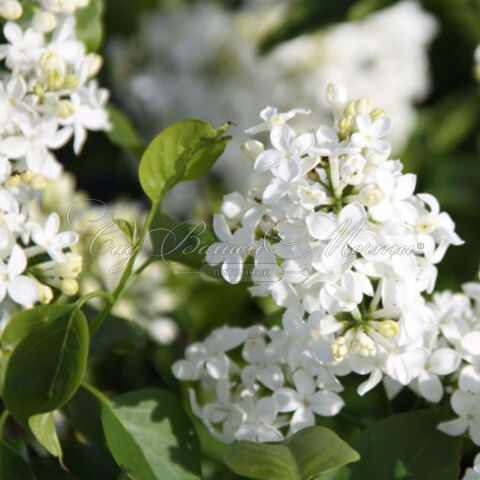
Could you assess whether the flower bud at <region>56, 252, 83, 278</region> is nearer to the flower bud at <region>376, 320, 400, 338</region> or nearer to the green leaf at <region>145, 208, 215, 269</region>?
the green leaf at <region>145, 208, 215, 269</region>

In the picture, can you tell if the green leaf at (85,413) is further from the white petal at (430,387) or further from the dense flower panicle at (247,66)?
the dense flower panicle at (247,66)

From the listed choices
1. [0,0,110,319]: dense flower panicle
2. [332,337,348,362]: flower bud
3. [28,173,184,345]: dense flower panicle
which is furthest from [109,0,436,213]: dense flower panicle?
[332,337,348,362]: flower bud

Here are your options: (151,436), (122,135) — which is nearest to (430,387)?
(151,436)

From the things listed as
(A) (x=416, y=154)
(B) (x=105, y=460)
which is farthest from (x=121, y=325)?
(A) (x=416, y=154)

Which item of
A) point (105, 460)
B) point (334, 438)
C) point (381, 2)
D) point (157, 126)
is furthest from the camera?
point (157, 126)

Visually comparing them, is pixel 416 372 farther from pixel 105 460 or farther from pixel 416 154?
pixel 416 154

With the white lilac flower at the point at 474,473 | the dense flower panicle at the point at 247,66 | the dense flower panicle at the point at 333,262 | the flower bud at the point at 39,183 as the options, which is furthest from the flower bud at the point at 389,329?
the dense flower panicle at the point at 247,66

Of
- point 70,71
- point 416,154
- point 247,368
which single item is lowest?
point 416,154

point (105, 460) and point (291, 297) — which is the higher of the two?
point (291, 297)
